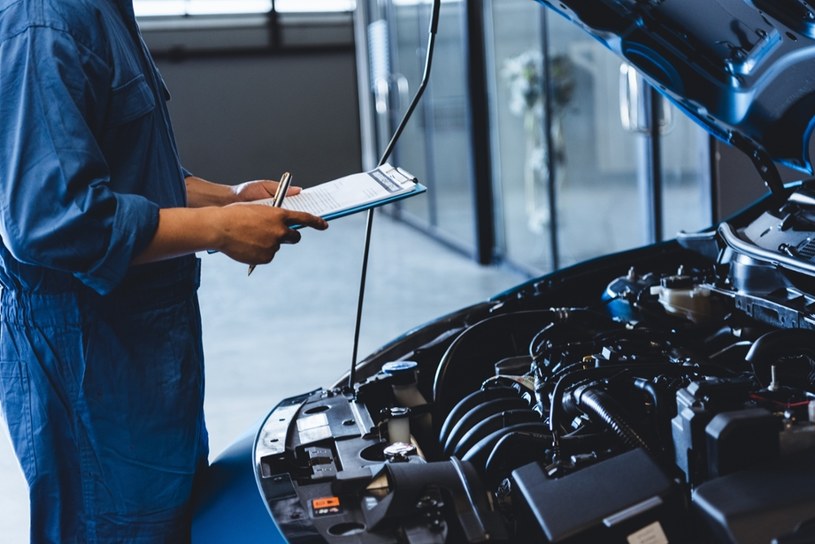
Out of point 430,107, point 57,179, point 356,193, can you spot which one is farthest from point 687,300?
point 430,107

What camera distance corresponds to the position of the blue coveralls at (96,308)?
45.8 inches

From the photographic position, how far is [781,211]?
5.82ft

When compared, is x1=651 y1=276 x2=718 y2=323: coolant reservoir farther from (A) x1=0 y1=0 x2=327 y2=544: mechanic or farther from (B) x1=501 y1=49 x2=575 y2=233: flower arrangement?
(B) x1=501 y1=49 x2=575 y2=233: flower arrangement

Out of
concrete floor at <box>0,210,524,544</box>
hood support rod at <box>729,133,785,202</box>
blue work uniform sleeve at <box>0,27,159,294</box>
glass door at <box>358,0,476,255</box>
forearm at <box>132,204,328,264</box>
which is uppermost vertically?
blue work uniform sleeve at <box>0,27,159,294</box>

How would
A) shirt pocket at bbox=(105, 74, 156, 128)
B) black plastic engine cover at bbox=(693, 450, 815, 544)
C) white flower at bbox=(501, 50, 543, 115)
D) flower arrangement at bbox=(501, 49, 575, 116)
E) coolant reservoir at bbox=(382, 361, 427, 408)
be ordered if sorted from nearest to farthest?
black plastic engine cover at bbox=(693, 450, 815, 544), shirt pocket at bbox=(105, 74, 156, 128), coolant reservoir at bbox=(382, 361, 427, 408), flower arrangement at bbox=(501, 49, 575, 116), white flower at bbox=(501, 50, 543, 115)

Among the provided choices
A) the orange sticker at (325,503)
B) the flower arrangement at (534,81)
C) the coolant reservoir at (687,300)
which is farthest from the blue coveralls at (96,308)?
the flower arrangement at (534,81)

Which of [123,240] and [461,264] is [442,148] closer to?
[461,264]

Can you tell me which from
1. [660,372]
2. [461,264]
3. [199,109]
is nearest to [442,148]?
[461,264]

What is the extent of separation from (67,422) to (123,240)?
0.96ft

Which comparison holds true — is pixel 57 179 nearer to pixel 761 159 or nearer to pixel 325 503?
pixel 325 503

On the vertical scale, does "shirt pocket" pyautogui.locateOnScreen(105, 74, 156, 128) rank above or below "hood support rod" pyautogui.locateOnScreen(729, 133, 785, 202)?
above

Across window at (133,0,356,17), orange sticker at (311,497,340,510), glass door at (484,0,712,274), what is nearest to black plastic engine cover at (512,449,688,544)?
orange sticker at (311,497,340,510)

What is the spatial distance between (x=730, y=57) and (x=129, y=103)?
970 millimetres

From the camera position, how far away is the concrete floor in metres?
3.75
